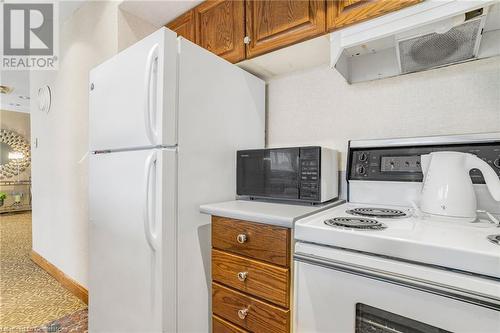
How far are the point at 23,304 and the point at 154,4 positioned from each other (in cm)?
242

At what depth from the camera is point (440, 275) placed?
2.07 feet

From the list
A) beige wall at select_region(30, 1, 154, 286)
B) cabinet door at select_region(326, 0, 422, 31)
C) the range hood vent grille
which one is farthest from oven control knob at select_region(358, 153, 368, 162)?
beige wall at select_region(30, 1, 154, 286)

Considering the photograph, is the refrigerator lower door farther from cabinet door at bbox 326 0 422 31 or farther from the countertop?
cabinet door at bbox 326 0 422 31

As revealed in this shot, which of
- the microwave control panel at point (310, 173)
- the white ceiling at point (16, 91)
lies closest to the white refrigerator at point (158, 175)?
the microwave control panel at point (310, 173)

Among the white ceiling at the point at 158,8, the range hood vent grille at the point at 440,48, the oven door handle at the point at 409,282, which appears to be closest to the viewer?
the oven door handle at the point at 409,282

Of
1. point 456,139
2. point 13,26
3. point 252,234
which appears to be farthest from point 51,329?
point 13,26

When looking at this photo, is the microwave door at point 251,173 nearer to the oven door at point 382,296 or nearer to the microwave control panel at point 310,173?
the microwave control panel at point 310,173

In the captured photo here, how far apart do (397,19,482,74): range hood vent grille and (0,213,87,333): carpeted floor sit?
245cm

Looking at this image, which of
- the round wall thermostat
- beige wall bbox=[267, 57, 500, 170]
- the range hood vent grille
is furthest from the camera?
the round wall thermostat

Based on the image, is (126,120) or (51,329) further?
(51,329)

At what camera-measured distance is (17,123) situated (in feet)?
20.0

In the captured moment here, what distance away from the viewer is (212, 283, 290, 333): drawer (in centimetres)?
94

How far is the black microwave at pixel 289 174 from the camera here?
1.20 m

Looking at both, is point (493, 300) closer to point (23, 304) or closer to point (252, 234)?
point (252, 234)
